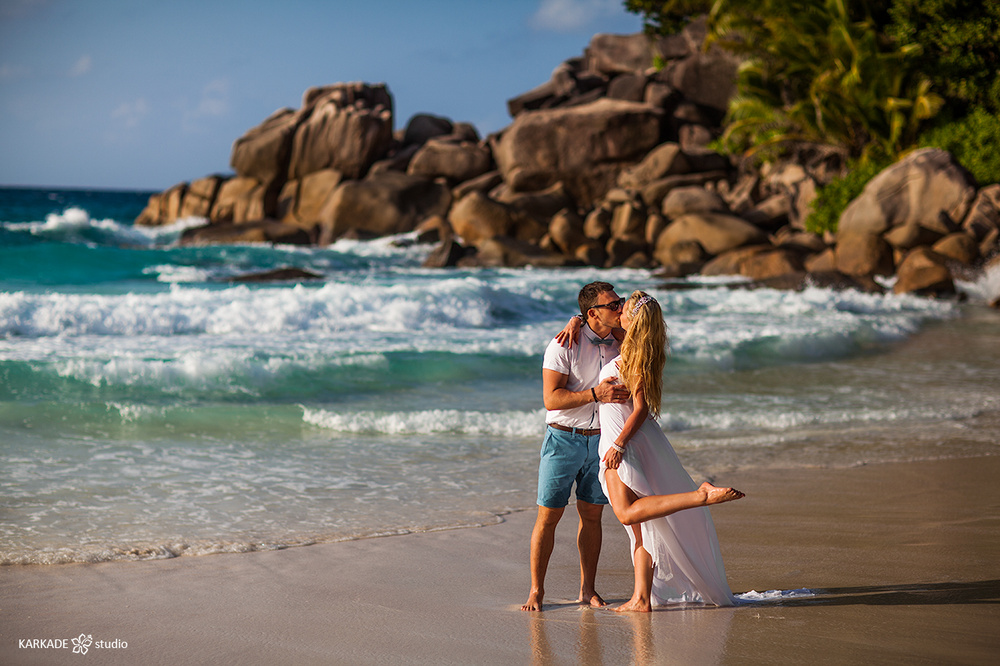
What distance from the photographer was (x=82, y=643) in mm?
3859

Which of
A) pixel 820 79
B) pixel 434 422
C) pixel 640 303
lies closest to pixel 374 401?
pixel 434 422

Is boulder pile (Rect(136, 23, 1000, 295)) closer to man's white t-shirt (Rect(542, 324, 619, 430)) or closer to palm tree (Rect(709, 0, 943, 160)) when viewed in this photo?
palm tree (Rect(709, 0, 943, 160))

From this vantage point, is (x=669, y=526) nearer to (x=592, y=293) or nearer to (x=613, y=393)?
(x=613, y=393)

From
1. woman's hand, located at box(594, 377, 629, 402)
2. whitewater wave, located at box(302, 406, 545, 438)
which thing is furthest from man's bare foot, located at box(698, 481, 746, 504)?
whitewater wave, located at box(302, 406, 545, 438)

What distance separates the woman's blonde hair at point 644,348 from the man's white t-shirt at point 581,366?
29cm

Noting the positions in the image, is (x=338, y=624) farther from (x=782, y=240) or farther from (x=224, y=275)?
(x=782, y=240)

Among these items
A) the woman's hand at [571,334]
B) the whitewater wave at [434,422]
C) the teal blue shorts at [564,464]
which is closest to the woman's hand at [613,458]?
the teal blue shorts at [564,464]

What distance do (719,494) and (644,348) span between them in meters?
0.72

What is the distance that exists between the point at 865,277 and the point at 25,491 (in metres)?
17.9

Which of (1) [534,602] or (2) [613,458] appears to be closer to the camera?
(2) [613,458]

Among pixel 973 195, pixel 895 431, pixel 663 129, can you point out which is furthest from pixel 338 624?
pixel 663 129

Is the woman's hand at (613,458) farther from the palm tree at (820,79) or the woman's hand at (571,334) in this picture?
the palm tree at (820,79)

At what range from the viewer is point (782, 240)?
24.7 metres

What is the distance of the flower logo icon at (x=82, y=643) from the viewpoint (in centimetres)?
379
